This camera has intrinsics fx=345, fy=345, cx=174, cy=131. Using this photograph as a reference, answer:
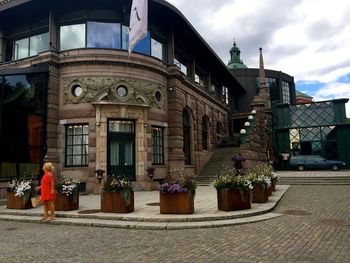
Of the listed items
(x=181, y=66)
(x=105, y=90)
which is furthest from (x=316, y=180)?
(x=105, y=90)

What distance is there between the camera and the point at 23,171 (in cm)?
1655

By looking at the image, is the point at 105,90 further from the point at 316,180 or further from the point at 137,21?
the point at 316,180

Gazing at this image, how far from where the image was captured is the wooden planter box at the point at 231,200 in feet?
34.7

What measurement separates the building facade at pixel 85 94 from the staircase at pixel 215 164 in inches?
123

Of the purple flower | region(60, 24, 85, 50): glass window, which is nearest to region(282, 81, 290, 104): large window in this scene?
region(60, 24, 85, 50): glass window

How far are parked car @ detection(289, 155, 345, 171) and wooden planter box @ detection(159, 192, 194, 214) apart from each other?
23.1 meters

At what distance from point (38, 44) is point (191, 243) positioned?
54.2 ft

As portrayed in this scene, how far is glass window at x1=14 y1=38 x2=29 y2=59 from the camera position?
66.0 feet

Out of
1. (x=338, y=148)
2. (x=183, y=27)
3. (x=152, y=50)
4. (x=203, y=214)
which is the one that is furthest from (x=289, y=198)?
(x=338, y=148)

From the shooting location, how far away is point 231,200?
34.8 feet

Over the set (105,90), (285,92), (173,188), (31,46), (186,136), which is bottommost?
(173,188)

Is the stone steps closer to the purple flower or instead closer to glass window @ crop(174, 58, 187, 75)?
glass window @ crop(174, 58, 187, 75)

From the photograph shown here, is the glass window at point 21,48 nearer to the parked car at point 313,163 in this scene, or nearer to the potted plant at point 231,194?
the potted plant at point 231,194

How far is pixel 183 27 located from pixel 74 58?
8220 millimetres
